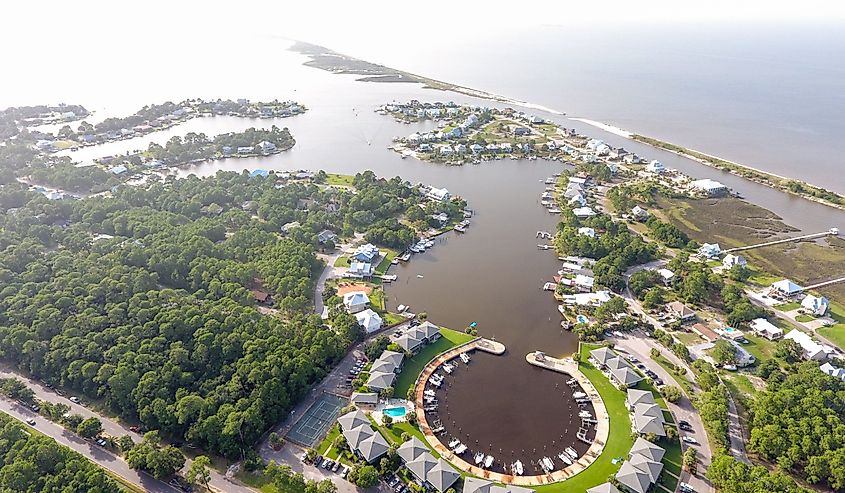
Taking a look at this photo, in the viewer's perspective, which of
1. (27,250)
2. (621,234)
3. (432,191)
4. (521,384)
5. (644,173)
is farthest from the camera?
(644,173)

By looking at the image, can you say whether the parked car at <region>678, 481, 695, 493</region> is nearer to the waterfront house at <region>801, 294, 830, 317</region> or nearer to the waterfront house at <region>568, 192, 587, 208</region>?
the waterfront house at <region>801, 294, 830, 317</region>

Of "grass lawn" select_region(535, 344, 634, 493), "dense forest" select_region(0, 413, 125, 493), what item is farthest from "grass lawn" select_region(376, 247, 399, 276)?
"dense forest" select_region(0, 413, 125, 493)

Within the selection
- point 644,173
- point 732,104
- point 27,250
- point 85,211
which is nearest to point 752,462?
point 644,173

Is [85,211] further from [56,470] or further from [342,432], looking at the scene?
[342,432]

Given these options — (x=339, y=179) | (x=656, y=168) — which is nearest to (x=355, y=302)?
(x=339, y=179)

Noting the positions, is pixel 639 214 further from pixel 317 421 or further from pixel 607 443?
pixel 317 421

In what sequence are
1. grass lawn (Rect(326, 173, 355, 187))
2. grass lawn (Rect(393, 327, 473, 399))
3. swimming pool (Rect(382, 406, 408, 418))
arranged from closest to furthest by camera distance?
1. swimming pool (Rect(382, 406, 408, 418))
2. grass lawn (Rect(393, 327, 473, 399))
3. grass lawn (Rect(326, 173, 355, 187))

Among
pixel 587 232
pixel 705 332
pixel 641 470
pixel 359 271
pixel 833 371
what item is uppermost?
pixel 587 232
